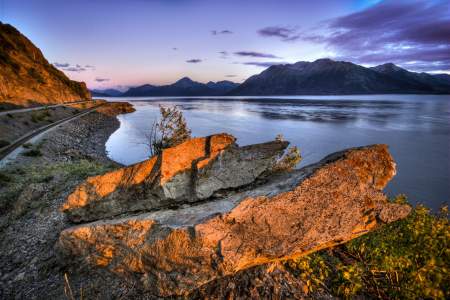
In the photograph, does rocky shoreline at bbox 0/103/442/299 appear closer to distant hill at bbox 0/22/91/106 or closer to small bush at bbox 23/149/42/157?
small bush at bbox 23/149/42/157

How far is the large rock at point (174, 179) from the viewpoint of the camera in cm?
910

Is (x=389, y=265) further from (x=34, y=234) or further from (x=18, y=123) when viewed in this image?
(x=18, y=123)

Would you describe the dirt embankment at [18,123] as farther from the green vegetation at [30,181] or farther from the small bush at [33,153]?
the green vegetation at [30,181]

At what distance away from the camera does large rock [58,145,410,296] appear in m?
6.54

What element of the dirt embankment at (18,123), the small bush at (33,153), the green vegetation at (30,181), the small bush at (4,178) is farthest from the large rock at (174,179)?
the dirt embankment at (18,123)

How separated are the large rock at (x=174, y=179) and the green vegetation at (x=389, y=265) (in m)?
3.47

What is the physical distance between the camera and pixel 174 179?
9.23 meters

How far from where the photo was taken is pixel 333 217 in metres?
6.97

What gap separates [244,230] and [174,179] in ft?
11.5

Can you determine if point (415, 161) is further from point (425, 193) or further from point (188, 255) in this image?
point (188, 255)

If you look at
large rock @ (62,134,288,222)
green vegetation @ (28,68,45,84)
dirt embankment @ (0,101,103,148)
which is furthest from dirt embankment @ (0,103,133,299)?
green vegetation @ (28,68,45,84)

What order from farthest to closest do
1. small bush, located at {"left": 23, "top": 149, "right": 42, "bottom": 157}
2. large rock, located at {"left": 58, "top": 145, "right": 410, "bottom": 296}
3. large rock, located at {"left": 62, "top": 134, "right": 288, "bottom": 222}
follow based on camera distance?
small bush, located at {"left": 23, "top": 149, "right": 42, "bottom": 157} < large rock, located at {"left": 62, "top": 134, "right": 288, "bottom": 222} < large rock, located at {"left": 58, "top": 145, "right": 410, "bottom": 296}

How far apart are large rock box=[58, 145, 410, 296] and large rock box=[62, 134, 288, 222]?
48.4 inches

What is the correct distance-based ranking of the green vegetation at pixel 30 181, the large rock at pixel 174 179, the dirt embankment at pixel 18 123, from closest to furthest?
the large rock at pixel 174 179
the green vegetation at pixel 30 181
the dirt embankment at pixel 18 123
